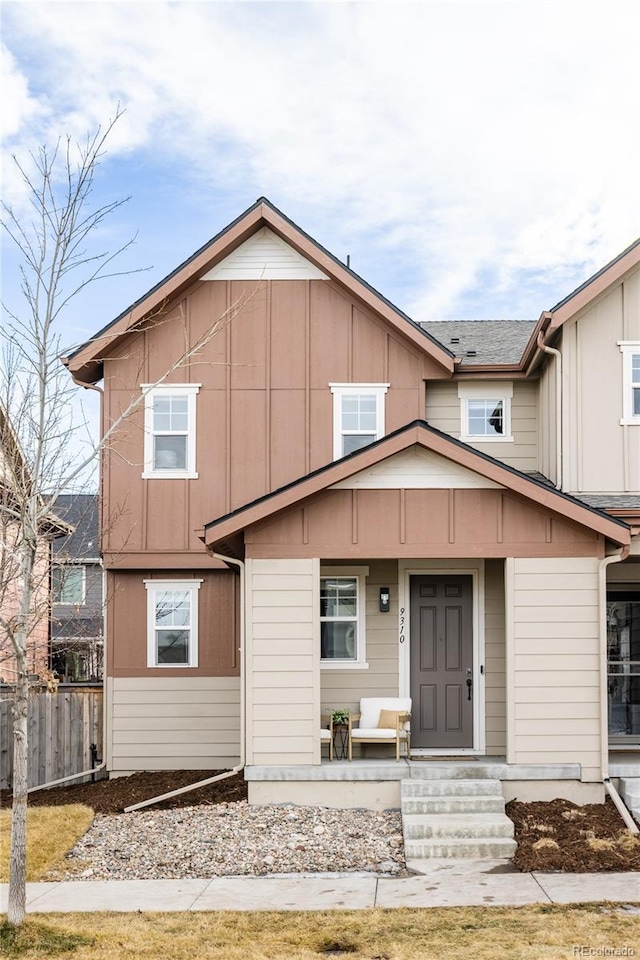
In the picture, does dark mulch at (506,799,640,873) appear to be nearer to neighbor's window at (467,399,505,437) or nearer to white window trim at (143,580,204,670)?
white window trim at (143,580,204,670)

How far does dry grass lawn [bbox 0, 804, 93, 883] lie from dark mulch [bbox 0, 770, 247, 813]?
0.59 m

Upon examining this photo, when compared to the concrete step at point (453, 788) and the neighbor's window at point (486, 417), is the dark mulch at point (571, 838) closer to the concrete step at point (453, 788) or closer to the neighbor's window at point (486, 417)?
the concrete step at point (453, 788)

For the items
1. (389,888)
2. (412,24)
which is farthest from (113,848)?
(412,24)

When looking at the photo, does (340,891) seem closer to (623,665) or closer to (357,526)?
(357,526)

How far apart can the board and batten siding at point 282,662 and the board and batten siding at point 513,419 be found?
4721 millimetres

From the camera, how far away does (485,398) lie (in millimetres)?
16281

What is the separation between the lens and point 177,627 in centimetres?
1594

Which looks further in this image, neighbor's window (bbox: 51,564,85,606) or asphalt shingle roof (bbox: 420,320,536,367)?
asphalt shingle roof (bbox: 420,320,536,367)

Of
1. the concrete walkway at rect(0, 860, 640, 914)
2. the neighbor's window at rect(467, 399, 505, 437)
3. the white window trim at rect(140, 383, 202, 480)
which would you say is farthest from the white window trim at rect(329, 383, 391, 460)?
the concrete walkway at rect(0, 860, 640, 914)

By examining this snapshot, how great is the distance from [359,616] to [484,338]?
624 cm

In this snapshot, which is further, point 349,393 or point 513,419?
point 513,419

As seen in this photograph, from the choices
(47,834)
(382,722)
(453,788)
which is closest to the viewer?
(47,834)

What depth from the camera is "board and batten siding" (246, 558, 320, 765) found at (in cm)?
1228

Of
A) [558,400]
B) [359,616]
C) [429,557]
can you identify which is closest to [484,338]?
[558,400]
